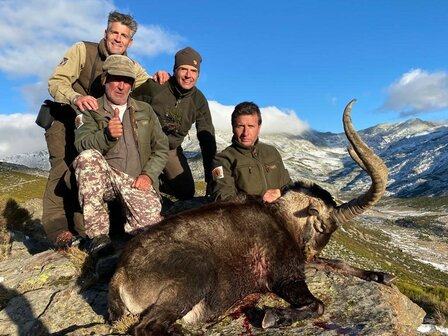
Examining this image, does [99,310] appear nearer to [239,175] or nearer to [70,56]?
[239,175]

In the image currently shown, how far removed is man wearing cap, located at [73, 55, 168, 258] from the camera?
8.12 metres

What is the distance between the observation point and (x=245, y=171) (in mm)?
9305

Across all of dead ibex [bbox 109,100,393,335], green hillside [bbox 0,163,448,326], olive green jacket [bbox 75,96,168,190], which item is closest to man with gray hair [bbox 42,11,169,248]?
olive green jacket [bbox 75,96,168,190]

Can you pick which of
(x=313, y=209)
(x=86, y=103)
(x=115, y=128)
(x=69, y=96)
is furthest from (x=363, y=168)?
(x=69, y=96)

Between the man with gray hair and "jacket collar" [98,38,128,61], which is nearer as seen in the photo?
the man with gray hair

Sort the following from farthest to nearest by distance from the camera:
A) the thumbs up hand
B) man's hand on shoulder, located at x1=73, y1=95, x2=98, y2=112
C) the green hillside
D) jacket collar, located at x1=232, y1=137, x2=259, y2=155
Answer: the green hillside, jacket collar, located at x1=232, y1=137, x2=259, y2=155, man's hand on shoulder, located at x1=73, y1=95, x2=98, y2=112, the thumbs up hand

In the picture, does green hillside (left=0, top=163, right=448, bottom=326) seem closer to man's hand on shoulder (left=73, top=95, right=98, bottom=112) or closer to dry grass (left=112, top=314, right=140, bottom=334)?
dry grass (left=112, top=314, right=140, bottom=334)

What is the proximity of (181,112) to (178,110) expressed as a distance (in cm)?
10

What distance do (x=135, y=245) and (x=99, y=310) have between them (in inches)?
58.4

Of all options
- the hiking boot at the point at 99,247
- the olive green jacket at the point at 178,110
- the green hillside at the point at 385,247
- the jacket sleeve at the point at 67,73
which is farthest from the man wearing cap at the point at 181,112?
the green hillside at the point at 385,247

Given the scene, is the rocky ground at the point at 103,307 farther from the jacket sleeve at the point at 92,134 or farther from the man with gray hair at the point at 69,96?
the jacket sleeve at the point at 92,134

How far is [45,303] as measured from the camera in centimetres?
746

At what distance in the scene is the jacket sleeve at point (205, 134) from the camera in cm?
1195

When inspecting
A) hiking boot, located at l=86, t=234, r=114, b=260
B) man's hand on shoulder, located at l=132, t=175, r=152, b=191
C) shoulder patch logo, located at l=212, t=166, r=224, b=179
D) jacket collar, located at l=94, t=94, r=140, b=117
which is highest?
jacket collar, located at l=94, t=94, r=140, b=117
